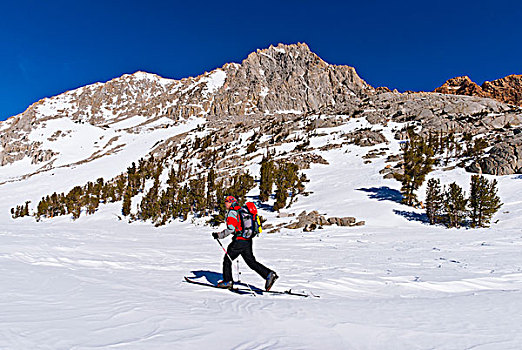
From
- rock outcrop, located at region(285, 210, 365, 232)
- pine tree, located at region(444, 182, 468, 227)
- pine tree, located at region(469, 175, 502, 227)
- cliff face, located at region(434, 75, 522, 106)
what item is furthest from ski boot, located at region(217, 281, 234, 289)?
cliff face, located at region(434, 75, 522, 106)

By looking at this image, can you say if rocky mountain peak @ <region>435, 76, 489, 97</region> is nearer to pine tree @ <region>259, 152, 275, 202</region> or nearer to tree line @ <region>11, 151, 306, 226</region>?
tree line @ <region>11, 151, 306, 226</region>

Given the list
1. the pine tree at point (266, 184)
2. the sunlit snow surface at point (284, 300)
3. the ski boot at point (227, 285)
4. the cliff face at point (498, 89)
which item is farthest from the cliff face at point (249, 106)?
the ski boot at point (227, 285)

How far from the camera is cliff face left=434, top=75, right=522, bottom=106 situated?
419ft

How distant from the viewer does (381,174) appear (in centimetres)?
2867

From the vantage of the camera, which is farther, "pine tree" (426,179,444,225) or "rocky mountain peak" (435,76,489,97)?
"rocky mountain peak" (435,76,489,97)

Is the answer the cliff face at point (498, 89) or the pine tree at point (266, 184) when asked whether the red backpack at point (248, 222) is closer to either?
the pine tree at point (266, 184)

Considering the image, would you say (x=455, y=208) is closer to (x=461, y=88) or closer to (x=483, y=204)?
(x=483, y=204)

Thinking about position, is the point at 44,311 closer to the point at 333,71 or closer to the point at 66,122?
the point at 66,122

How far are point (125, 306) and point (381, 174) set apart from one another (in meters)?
28.8

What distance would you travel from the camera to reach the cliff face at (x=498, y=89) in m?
128

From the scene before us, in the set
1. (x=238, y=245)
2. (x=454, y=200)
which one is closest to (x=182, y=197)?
(x=454, y=200)

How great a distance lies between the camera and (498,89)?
131375 mm

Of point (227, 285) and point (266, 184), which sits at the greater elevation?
point (266, 184)

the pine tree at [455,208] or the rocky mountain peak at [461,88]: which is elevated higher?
the rocky mountain peak at [461,88]
